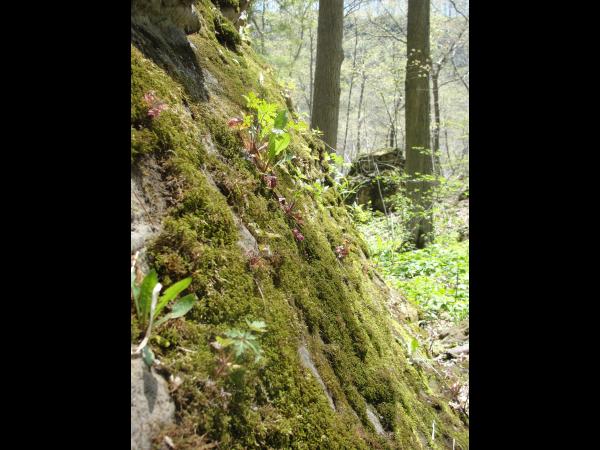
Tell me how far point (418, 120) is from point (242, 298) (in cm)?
1065

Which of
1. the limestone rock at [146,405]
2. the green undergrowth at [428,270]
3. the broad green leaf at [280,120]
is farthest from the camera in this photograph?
the green undergrowth at [428,270]

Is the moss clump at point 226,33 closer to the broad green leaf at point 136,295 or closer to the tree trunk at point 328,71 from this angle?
the broad green leaf at point 136,295

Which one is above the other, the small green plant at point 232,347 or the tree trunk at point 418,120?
the tree trunk at point 418,120

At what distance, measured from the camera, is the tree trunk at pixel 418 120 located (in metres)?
10.9

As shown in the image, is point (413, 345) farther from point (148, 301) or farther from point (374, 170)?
point (374, 170)

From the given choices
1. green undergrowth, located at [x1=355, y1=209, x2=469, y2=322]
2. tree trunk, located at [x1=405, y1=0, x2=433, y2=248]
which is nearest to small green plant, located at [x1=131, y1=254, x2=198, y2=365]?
green undergrowth, located at [x1=355, y1=209, x2=469, y2=322]

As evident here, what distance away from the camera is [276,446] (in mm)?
1658

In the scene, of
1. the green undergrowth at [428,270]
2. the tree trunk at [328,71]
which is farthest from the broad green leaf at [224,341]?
the tree trunk at [328,71]

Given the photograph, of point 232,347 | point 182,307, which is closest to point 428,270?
point 232,347

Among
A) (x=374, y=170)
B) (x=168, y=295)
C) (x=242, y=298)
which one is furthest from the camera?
(x=374, y=170)

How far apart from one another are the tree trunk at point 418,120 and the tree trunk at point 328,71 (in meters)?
2.56

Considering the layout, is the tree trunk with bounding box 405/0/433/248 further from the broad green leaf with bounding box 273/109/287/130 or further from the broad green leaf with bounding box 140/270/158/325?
the broad green leaf with bounding box 140/270/158/325

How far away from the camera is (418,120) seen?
A: 37.9 ft
